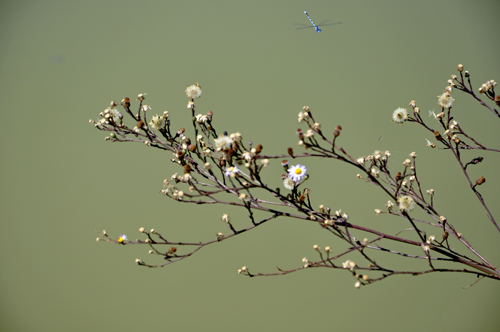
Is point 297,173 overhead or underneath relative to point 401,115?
underneath

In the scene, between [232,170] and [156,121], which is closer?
[232,170]

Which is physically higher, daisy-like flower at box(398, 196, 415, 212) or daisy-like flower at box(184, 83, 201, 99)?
daisy-like flower at box(184, 83, 201, 99)

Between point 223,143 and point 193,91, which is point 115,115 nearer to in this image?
point 193,91

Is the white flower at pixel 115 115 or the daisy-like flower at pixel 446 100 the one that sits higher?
the white flower at pixel 115 115

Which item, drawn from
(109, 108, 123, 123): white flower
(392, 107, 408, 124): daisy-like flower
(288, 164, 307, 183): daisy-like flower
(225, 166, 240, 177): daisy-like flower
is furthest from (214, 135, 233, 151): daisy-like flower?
(392, 107, 408, 124): daisy-like flower

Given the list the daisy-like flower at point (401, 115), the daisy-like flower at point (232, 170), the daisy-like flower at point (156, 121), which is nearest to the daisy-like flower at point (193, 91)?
the daisy-like flower at point (156, 121)

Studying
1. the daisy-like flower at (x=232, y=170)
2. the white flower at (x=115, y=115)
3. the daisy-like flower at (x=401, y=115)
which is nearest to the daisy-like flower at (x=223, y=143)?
the daisy-like flower at (x=232, y=170)

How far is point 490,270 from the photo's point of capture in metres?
0.60

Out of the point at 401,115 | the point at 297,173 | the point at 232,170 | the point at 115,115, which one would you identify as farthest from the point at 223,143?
the point at 401,115

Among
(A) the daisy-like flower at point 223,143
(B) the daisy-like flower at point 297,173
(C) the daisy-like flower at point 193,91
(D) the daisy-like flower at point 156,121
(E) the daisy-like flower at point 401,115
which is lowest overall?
(B) the daisy-like flower at point 297,173

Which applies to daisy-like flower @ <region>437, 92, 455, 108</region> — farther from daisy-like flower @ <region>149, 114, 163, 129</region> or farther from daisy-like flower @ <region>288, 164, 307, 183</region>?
daisy-like flower @ <region>149, 114, 163, 129</region>

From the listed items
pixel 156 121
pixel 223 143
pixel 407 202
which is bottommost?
pixel 407 202

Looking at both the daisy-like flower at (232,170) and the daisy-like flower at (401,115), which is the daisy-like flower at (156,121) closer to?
the daisy-like flower at (232,170)

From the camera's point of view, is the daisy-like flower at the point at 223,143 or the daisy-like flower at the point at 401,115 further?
the daisy-like flower at the point at 401,115
